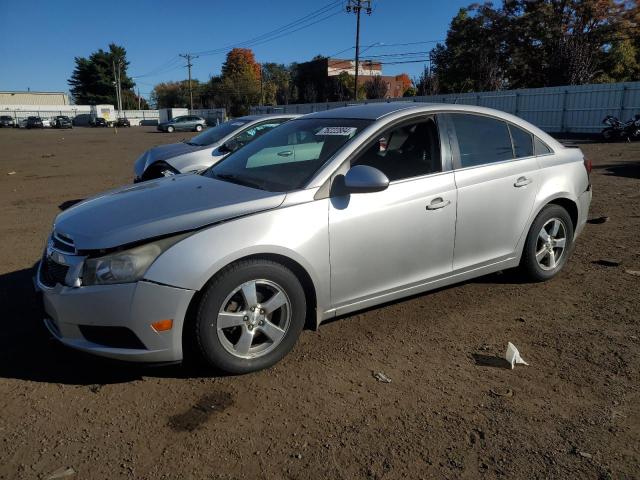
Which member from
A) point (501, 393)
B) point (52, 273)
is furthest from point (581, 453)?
point (52, 273)

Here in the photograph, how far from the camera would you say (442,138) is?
4.01 metres

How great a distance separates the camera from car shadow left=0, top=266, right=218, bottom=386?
3176 mm

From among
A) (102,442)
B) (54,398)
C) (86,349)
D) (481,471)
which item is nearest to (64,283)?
(86,349)

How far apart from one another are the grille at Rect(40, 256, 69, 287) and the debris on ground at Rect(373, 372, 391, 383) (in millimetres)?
1958

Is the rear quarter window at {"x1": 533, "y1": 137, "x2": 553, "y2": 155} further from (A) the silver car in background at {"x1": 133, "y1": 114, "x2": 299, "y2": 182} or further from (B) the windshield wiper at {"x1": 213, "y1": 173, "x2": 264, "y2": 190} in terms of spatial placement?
(A) the silver car in background at {"x1": 133, "y1": 114, "x2": 299, "y2": 182}

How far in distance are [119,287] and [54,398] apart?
83 cm

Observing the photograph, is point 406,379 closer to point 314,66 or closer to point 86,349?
point 86,349

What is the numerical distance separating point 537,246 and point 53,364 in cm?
400

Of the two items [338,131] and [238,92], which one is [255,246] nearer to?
[338,131]

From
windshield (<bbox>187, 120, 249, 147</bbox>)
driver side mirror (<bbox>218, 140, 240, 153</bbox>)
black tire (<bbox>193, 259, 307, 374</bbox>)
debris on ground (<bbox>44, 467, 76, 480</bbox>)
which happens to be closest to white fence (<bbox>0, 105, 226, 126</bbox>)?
windshield (<bbox>187, 120, 249, 147</bbox>)

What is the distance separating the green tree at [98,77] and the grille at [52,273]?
348 feet

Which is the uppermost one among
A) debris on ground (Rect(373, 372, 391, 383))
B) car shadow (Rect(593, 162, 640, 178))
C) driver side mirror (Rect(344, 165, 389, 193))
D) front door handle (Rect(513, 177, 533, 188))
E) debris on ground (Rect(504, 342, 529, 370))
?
driver side mirror (Rect(344, 165, 389, 193))

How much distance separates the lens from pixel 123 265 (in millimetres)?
2844

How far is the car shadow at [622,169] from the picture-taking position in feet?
36.9
